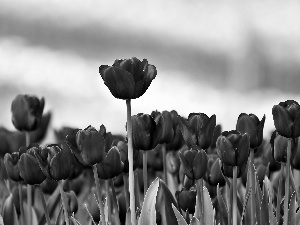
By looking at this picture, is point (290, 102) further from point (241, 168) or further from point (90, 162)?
point (90, 162)

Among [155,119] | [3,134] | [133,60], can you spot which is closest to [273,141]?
[155,119]

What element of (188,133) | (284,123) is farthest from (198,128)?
(284,123)

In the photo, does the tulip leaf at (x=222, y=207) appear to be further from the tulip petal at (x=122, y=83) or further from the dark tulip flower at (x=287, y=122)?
the tulip petal at (x=122, y=83)

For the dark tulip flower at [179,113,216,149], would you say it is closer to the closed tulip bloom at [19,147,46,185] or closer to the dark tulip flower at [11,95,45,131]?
the closed tulip bloom at [19,147,46,185]

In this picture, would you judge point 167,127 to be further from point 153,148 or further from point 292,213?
point 292,213

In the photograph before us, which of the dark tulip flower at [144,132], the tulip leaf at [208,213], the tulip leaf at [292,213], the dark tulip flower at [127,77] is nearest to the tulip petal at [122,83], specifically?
the dark tulip flower at [127,77]
